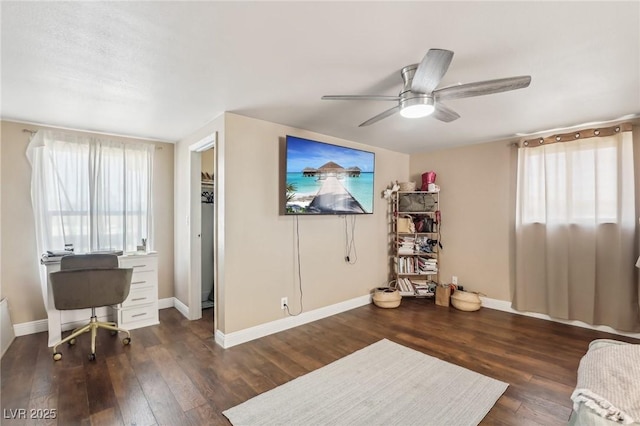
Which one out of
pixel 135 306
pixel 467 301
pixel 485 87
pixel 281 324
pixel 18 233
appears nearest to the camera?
pixel 485 87

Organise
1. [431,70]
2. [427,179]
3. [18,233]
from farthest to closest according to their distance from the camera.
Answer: [427,179]
[18,233]
[431,70]

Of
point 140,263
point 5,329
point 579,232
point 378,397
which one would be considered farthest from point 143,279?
point 579,232

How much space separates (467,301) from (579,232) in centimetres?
151

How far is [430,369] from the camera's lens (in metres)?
2.34

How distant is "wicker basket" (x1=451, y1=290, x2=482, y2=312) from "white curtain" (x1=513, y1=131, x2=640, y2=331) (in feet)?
1.56

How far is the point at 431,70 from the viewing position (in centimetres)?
160

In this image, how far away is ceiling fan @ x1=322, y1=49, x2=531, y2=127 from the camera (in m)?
1.55

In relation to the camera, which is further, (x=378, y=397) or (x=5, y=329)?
(x=5, y=329)

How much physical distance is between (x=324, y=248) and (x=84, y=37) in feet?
9.44

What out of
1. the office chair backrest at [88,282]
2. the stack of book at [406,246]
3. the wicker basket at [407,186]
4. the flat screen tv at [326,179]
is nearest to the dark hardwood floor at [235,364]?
the office chair backrest at [88,282]

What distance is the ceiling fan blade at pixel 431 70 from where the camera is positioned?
146cm

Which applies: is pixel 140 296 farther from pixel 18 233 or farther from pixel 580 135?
A: pixel 580 135

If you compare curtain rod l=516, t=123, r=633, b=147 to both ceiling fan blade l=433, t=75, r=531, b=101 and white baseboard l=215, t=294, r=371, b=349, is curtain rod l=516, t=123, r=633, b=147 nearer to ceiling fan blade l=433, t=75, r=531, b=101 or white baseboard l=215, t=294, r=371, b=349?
ceiling fan blade l=433, t=75, r=531, b=101

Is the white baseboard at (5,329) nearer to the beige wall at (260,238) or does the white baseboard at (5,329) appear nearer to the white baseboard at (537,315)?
the beige wall at (260,238)
